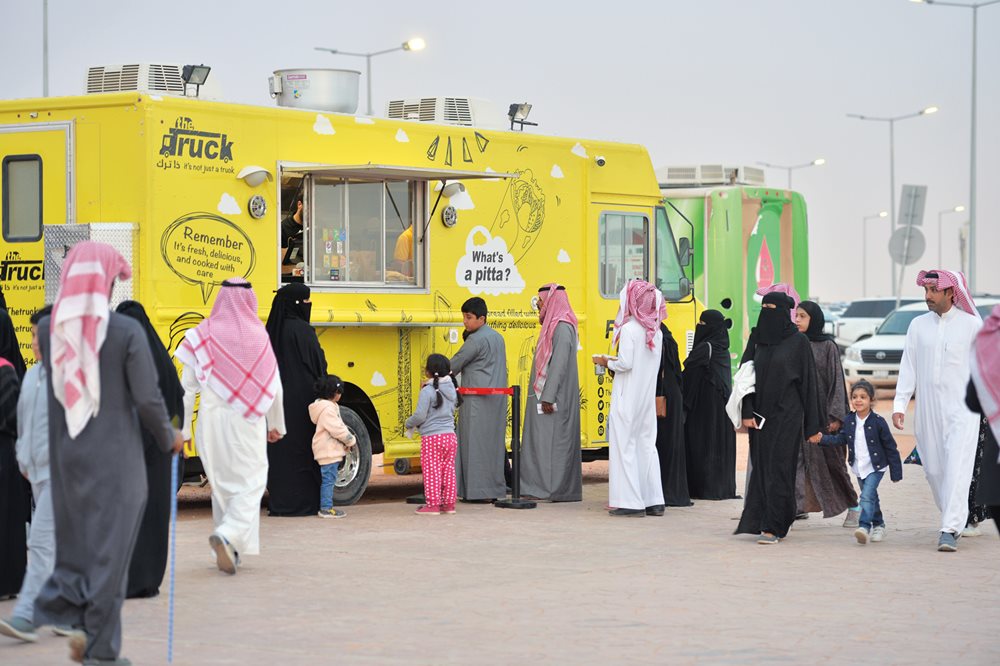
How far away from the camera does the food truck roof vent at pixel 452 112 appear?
14.1 metres

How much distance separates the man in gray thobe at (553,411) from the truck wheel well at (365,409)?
122 centimetres

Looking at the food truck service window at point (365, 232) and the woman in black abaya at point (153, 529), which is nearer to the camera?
the woman in black abaya at point (153, 529)

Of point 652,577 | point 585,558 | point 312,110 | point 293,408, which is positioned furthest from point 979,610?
point 312,110

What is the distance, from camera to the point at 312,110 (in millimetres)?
12938

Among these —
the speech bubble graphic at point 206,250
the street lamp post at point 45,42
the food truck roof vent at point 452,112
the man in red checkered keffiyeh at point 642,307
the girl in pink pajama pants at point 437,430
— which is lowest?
the girl in pink pajama pants at point 437,430

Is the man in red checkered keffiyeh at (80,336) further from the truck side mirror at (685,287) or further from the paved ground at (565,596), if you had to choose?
the truck side mirror at (685,287)

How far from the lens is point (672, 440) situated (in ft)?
44.4

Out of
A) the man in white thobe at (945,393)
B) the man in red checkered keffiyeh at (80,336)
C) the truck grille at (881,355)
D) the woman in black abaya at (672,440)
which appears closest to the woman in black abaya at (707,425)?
the woman in black abaya at (672,440)

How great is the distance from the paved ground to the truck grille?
16846 mm

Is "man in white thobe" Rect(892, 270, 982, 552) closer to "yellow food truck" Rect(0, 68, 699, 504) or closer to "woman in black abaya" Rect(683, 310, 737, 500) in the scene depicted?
"woman in black abaya" Rect(683, 310, 737, 500)

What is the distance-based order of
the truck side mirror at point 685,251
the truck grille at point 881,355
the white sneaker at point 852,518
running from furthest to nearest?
the truck grille at point 881,355 < the truck side mirror at point 685,251 < the white sneaker at point 852,518

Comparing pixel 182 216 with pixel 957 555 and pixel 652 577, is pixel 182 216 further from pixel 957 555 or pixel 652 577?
pixel 957 555

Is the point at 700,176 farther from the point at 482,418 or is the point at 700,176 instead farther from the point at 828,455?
the point at 828,455

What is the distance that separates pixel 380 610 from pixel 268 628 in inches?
28.9
